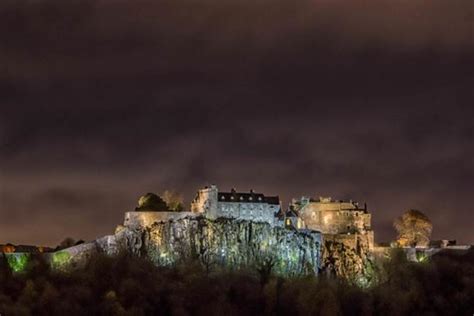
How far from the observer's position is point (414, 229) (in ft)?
244

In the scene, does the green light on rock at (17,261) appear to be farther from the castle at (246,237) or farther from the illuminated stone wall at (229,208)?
the illuminated stone wall at (229,208)

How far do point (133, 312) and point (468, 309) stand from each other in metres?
16.2

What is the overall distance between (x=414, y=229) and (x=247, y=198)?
9.18 meters

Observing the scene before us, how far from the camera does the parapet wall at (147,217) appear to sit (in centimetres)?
6912

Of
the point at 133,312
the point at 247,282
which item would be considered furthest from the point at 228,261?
the point at 133,312

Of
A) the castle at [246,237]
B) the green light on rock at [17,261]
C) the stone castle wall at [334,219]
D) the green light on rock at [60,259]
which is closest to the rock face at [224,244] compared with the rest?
the castle at [246,237]

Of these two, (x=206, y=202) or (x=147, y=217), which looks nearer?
(x=147, y=217)

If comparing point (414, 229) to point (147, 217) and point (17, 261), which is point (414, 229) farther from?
point (17, 261)

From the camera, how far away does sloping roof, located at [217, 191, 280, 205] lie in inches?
2830

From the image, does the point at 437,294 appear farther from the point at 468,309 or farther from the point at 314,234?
the point at 314,234

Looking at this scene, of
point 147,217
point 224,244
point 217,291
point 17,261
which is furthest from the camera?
point 147,217

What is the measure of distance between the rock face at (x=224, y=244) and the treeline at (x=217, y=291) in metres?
0.86

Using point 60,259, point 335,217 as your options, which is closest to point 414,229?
point 335,217

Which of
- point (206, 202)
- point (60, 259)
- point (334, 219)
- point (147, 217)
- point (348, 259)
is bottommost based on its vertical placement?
point (60, 259)
